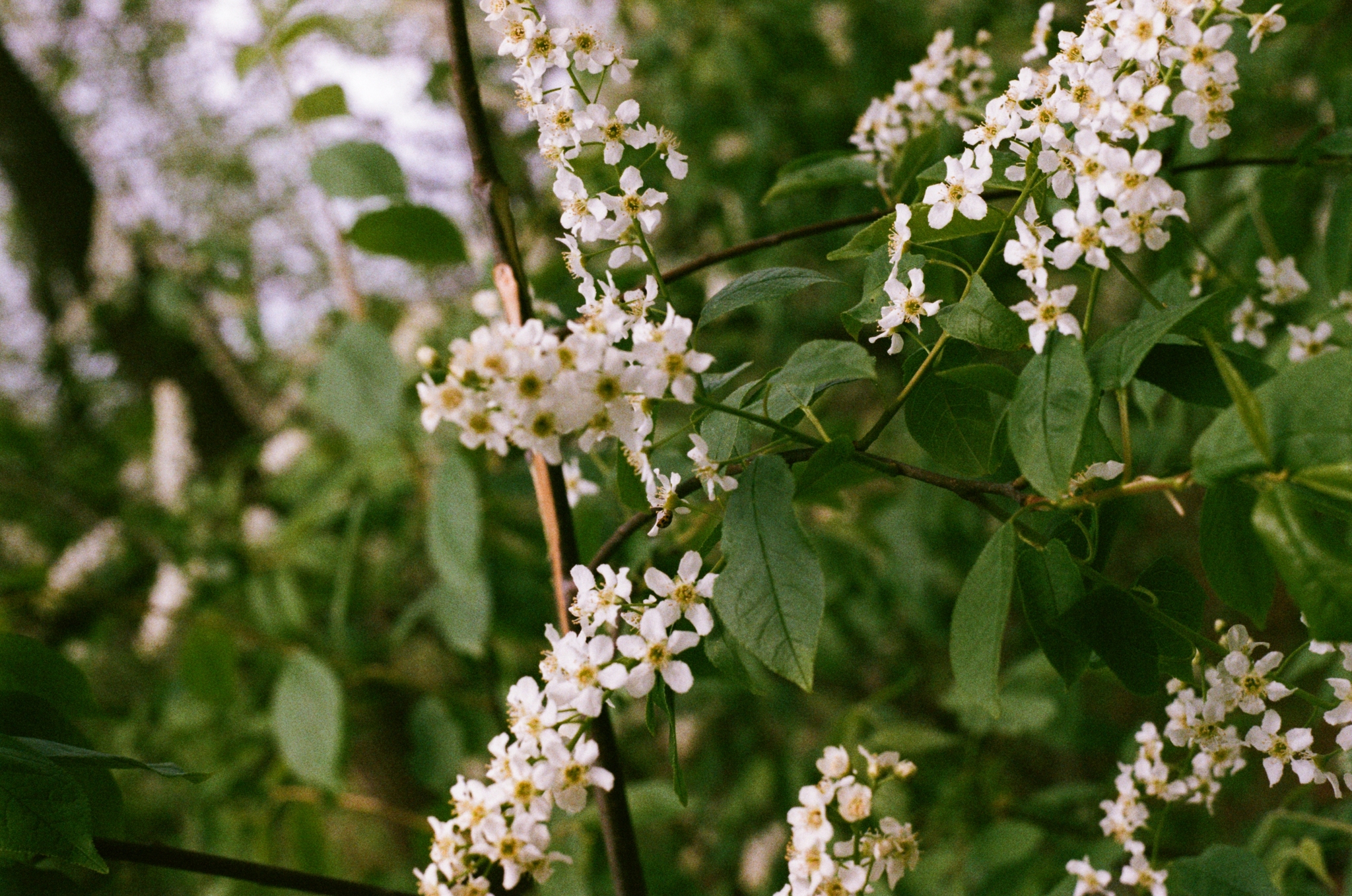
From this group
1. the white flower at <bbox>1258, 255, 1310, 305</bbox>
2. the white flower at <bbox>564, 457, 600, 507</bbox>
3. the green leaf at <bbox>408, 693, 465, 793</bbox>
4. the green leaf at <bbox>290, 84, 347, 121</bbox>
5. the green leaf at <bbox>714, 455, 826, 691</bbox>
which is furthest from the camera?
the green leaf at <bbox>408, 693, 465, 793</bbox>

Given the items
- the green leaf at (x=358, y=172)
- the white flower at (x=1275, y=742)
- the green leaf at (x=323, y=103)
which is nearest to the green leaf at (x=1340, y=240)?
the white flower at (x=1275, y=742)

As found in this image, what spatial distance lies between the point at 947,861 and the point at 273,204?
4359 mm

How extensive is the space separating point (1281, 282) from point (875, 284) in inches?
22.8

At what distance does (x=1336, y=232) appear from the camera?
966 millimetres

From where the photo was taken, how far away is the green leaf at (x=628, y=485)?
0.66 m

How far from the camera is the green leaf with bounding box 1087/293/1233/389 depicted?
50 centimetres

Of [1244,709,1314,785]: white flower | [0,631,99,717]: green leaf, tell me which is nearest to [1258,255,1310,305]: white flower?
[1244,709,1314,785]: white flower

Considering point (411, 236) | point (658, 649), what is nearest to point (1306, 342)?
point (658, 649)

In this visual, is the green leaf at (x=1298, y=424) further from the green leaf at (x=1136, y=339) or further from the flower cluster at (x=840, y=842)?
the flower cluster at (x=840, y=842)

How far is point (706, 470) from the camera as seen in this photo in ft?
1.91

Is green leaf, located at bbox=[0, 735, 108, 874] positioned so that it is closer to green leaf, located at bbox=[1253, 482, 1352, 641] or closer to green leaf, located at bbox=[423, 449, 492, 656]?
green leaf, located at bbox=[1253, 482, 1352, 641]

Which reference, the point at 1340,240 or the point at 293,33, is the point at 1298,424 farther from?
the point at 293,33

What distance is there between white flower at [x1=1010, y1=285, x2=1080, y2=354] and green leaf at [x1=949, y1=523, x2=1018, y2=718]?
109 millimetres

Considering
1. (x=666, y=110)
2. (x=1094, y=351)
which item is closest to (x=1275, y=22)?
(x=1094, y=351)
